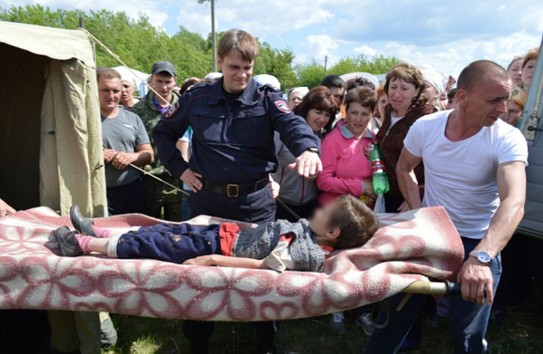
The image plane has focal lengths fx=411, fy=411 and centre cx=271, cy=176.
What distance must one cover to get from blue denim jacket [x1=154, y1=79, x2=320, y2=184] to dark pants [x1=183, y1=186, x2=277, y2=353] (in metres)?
0.14

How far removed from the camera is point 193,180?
115 inches

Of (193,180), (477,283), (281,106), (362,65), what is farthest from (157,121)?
(362,65)

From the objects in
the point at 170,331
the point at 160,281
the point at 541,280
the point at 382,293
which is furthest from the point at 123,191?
the point at 541,280

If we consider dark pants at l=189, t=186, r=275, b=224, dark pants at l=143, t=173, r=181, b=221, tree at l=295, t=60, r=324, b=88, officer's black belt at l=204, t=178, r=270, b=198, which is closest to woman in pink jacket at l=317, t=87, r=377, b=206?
dark pants at l=189, t=186, r=275, b=224

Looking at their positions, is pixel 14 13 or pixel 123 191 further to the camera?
pixel 14 13

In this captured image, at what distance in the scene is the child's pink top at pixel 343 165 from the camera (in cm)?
349

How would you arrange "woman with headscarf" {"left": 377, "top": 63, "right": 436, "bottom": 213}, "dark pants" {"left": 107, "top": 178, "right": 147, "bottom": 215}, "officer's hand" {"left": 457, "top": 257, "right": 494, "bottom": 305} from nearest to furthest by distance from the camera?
"officer's hand" {"left": 457, "top": 257, "right": 494, "bottom": 305} → "woman with headscarf" {"left": 377, "top": 63, "right": 436, "bottom": 213} → "dark pants" {"left": 107, "top": 178, "right": 147, "bottom": 215}

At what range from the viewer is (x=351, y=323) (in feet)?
12.3

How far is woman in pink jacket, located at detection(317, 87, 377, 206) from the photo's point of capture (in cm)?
351

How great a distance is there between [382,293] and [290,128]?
1254mm

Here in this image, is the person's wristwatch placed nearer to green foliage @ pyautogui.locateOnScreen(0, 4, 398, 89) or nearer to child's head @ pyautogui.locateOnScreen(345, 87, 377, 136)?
child's head @ pyautogui.locateOnScreen(345, 87, 377, 136)

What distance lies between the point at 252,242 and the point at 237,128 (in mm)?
840

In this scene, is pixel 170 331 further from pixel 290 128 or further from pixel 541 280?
pixel 541 280

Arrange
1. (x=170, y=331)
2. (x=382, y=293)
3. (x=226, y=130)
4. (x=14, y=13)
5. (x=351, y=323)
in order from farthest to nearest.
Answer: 1. (x=14, y=13)
2. (x=351, y=323)
3. (x=170, y=331)
4. (x=226, y=130)
5. (x=382, y=293)
